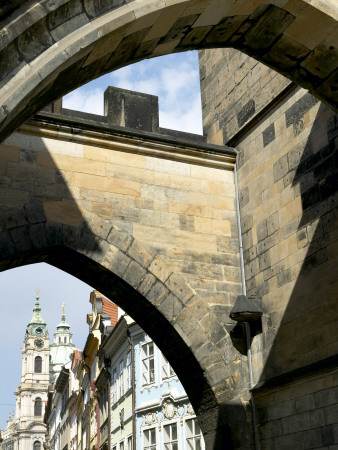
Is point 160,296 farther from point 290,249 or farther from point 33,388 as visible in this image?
point 33,388

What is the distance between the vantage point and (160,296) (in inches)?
295

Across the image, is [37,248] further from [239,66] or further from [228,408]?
[239,66]

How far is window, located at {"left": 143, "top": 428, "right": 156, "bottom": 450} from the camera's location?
53.8ft

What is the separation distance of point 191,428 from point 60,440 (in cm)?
3012

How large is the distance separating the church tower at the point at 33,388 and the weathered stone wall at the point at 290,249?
9220 centimetres

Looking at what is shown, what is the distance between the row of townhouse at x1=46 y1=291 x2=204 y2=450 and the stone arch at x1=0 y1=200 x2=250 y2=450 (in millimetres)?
7433

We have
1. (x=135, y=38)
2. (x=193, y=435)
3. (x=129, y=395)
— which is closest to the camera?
(x=135, y=38)

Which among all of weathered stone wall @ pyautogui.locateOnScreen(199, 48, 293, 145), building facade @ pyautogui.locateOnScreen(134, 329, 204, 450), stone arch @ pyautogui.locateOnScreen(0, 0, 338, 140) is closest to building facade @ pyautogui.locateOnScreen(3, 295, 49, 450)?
building facade @ pyautogui.locateOnScreen(134, 329, 204, 450)

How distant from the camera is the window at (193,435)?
14.6m

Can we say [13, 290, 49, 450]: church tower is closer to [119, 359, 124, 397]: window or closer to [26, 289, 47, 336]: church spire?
[26, 289, 47, 336]: church spire

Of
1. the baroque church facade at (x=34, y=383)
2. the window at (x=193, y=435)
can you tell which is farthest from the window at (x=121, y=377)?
the baroque church facade at (x=34, y=383)

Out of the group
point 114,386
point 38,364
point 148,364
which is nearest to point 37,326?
point 38,364

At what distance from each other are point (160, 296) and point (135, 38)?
12.4 ft

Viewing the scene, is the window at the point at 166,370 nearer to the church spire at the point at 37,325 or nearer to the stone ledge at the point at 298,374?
the stone ledge at the point at 298,374
